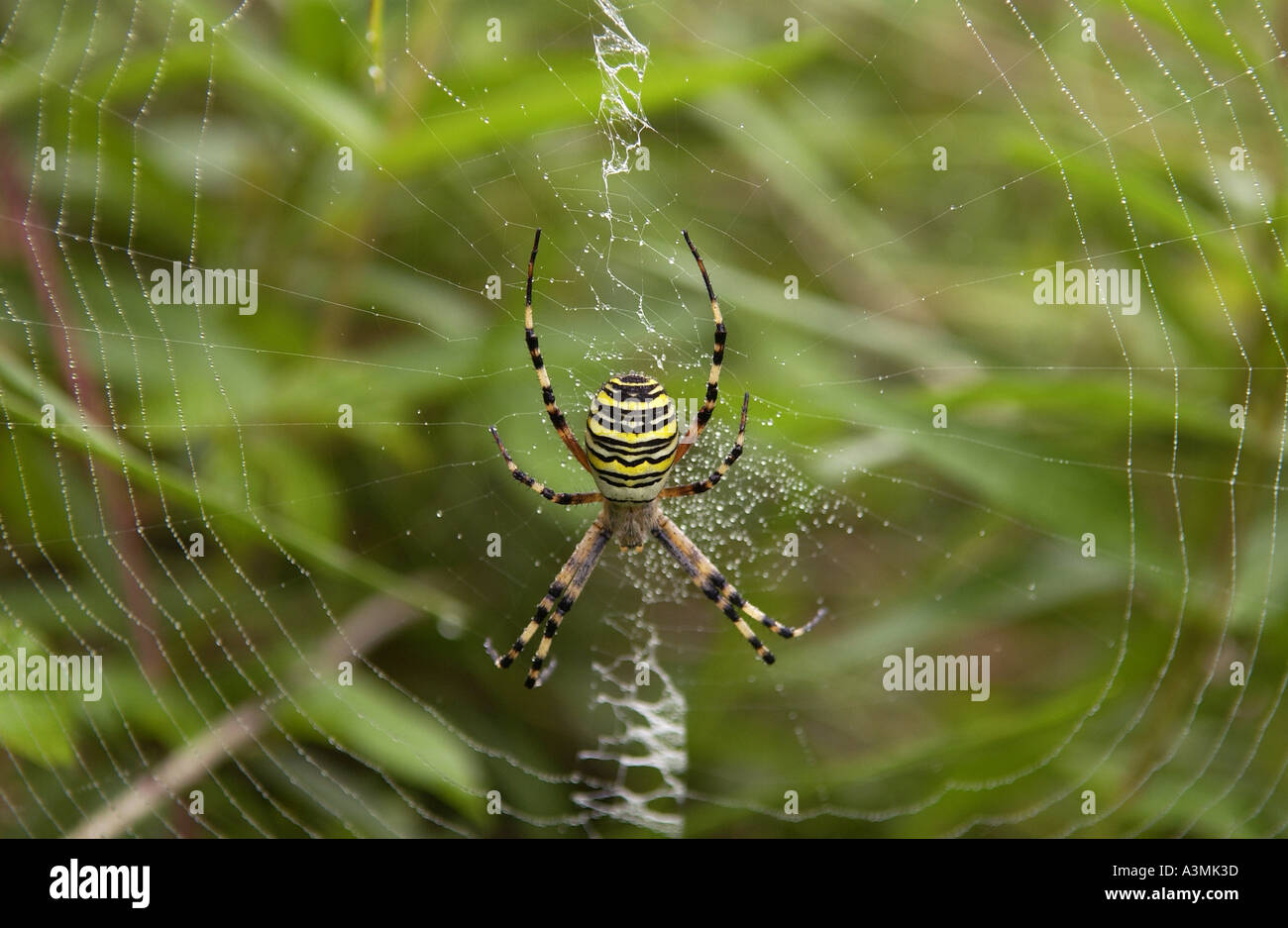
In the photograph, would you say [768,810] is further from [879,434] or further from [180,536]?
[180,536]

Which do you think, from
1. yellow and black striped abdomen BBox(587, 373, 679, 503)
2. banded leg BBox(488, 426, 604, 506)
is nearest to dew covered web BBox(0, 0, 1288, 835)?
banded leg BBox(488, 426, 604, 506)

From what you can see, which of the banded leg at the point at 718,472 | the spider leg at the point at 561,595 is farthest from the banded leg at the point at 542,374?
the spider leg at the point at 561,595

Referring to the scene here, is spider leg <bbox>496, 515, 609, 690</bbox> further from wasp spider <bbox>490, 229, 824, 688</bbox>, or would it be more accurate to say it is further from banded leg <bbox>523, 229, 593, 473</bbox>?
banded leg <bbox>523, 229, 593, 473</bbox>

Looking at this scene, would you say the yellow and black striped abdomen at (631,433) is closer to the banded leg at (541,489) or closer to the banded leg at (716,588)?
the banded leg at (541,489)

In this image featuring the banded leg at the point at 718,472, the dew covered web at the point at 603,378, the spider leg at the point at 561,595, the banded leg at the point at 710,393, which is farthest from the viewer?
the spider leg at the point at 561,595

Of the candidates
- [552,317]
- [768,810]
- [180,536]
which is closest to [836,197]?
[552,317]

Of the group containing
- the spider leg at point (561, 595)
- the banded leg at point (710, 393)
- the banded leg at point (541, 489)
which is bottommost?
the spider leg at point (561, 595)

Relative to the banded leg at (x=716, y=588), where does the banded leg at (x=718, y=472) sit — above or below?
above
